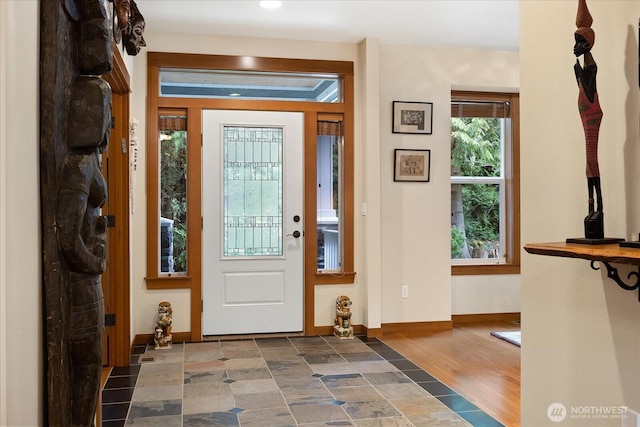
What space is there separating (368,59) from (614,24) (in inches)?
137

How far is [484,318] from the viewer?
19.3ft

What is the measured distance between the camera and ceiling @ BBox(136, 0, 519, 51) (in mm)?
4395

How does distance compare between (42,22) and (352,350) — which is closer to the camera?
(42,22)

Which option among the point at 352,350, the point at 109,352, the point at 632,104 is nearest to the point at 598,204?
the point at 632,104

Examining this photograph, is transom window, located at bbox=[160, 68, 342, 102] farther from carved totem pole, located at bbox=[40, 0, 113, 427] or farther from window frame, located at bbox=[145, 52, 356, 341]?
carved totem pole, located at bbox=[40, 0, 113, 427]

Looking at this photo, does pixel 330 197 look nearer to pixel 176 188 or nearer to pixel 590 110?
pixel 176 188

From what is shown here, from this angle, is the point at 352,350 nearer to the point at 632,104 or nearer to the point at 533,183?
the point at 533,183

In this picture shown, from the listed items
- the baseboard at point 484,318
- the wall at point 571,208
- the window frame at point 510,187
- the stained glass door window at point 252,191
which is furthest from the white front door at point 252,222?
the wall at point 571,208

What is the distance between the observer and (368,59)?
17.4 feet

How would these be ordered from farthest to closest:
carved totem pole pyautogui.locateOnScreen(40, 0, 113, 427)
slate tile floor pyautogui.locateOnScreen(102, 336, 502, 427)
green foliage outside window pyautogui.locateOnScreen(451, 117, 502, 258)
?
green foliage outside window pyautogui.locateOnScreen(451, 117, 502, 258)
slate tile floor pyautogui.locateOnScreen(102, 336, 502, 427)
carved totem pole pyautogui.locateOnScreen(40, 0, 113, 427)

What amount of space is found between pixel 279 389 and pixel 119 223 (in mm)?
1627

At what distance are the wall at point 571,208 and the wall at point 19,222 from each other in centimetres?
170

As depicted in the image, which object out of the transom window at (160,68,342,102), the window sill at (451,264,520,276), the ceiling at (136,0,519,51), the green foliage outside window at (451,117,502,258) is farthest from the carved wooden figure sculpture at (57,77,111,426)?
the green foliage outside window at (451,117,502,258)

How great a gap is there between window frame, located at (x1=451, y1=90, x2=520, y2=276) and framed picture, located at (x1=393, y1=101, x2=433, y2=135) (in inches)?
20.6
